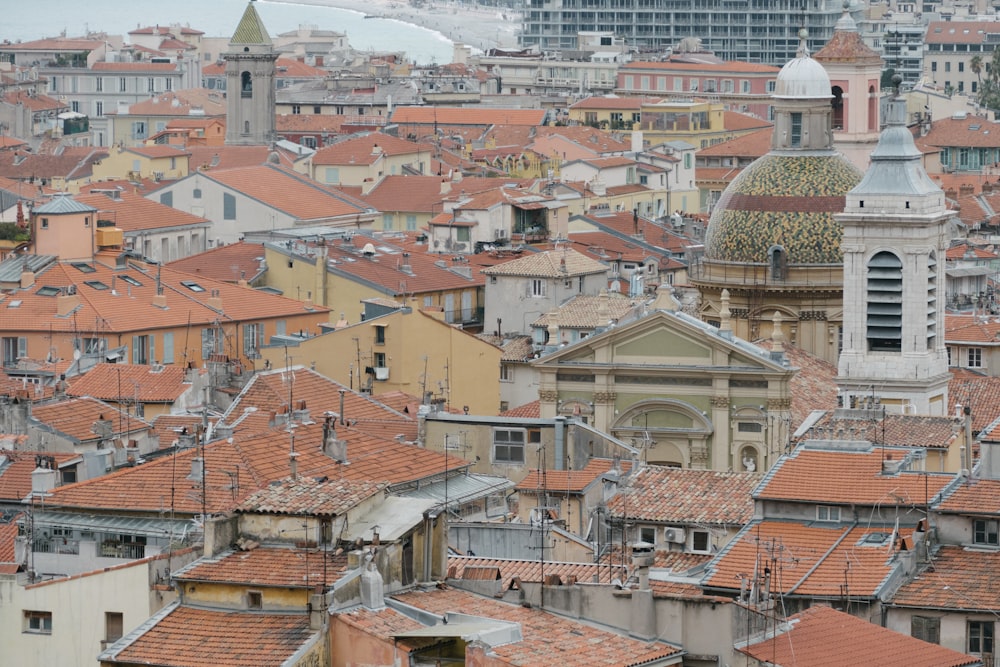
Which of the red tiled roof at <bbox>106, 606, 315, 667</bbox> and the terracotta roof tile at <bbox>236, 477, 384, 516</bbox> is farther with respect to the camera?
the terracotta roof tile at <bbox>236, 477, 384, 516</bbox>

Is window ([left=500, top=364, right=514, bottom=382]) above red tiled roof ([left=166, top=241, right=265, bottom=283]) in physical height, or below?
below

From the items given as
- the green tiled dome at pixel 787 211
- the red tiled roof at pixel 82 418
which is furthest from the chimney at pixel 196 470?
the green tiled dome at pixel 787 211

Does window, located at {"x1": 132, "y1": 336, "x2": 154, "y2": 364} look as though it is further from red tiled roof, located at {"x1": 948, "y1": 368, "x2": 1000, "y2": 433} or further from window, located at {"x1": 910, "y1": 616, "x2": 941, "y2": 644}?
window, located at {"x1": 910, "y1": 616, "x2": 941, "y2": 644}

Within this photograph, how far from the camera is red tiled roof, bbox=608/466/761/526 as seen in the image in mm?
45688

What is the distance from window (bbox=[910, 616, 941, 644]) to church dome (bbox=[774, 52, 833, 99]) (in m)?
34.0

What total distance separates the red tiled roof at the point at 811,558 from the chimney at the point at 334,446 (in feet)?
15.0

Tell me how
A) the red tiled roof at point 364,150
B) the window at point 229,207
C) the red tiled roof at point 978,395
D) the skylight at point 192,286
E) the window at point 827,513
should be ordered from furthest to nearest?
the red tiled roof at point 364,150
the window at point 229,207
the skylight at point 192,286
the red tiled roof at point 978,395
the window at point 827,513

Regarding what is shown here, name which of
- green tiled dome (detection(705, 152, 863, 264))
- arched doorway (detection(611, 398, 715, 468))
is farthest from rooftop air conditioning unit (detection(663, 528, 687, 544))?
green tiled dome (detection(705, 152, 863, 264))

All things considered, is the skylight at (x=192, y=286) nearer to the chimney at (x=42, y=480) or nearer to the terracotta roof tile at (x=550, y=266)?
the terracotta roof tile at (x=550, y=266)

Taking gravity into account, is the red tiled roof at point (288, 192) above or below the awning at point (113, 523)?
below

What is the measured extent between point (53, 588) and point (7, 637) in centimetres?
63

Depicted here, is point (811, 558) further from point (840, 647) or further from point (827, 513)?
point (840, 647)

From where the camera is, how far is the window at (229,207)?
340 ft

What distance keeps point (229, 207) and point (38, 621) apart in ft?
227
